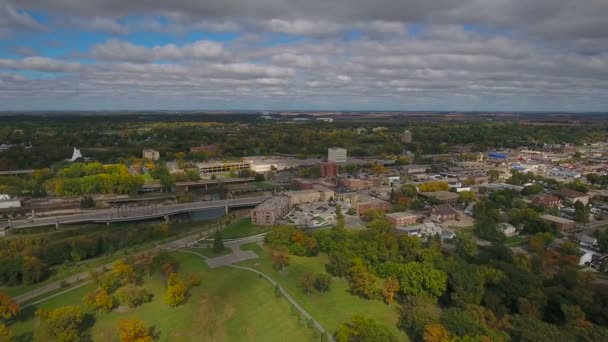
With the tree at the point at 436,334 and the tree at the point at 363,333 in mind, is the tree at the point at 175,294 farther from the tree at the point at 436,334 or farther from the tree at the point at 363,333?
the tree at the point at 436,334

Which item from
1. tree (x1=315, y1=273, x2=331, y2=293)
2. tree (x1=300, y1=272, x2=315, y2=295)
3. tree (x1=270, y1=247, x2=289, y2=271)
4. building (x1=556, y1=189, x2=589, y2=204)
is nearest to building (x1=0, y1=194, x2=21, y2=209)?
tree (x1=270, y1=247, x2=289, y2=271)

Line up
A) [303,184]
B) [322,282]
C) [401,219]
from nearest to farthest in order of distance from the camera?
[322,282]
[401,219]
[303,184]

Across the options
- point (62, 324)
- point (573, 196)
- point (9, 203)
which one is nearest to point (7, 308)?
point (62, 324)

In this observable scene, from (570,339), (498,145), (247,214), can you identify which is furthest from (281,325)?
(498,145)

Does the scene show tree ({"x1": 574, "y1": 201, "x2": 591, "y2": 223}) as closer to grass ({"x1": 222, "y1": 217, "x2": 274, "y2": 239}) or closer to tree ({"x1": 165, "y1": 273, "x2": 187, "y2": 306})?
grass ({"x1": 222, "y1": 217, "x2": 274, "y2": 239})

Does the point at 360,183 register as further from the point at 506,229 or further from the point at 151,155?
the point at 151,155

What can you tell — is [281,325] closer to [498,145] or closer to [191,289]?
[191,289]
